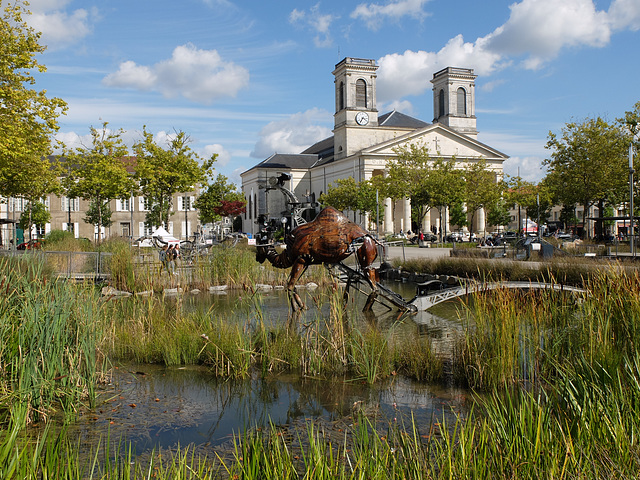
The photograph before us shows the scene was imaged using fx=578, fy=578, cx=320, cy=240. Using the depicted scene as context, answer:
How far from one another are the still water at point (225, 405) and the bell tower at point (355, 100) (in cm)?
6425

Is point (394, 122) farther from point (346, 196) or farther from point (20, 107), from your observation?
point (20, 107)

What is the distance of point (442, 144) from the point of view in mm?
67500

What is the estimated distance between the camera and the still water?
199 inches

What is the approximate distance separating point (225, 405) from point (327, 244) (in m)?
4.33

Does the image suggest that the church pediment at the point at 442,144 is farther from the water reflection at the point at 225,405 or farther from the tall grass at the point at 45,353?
the tall grass at the point at 45,353

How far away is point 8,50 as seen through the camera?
17750 millimetres

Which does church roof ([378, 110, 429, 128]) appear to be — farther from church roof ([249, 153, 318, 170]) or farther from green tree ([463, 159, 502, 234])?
green tree ([463, 159, 502, 234])

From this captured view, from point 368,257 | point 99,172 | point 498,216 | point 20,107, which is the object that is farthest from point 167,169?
point 498,216

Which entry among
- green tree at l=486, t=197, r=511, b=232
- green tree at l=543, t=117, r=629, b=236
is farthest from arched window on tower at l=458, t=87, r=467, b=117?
green tree at l=543, t=117, r=629, b=236

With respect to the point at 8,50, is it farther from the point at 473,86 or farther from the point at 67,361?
the point at 473,86

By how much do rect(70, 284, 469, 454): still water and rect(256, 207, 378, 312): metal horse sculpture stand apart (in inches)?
127

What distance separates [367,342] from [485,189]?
1771 inches

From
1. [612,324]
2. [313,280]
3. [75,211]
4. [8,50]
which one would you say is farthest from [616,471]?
[75,211]

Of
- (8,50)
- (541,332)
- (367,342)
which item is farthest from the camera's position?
(8,50)
